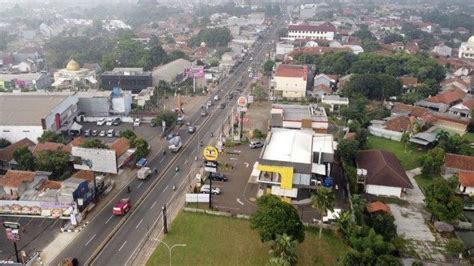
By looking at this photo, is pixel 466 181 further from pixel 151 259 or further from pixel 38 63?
pixel 38 63

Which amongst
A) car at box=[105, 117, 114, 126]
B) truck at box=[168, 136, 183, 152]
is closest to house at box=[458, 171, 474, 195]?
truck at box=[168, 136, 183, 152]

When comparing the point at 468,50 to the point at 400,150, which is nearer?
the point at 400,150

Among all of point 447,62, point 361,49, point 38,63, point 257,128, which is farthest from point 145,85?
point 447,62

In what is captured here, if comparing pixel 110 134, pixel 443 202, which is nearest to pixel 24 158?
pixel 110 134

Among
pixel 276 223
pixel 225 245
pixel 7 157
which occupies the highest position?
pixel 276 223

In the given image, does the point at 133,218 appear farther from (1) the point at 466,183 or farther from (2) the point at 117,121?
(1) the point at 466,183

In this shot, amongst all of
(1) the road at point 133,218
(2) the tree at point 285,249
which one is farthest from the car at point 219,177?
(2) the tree at point 285,249
